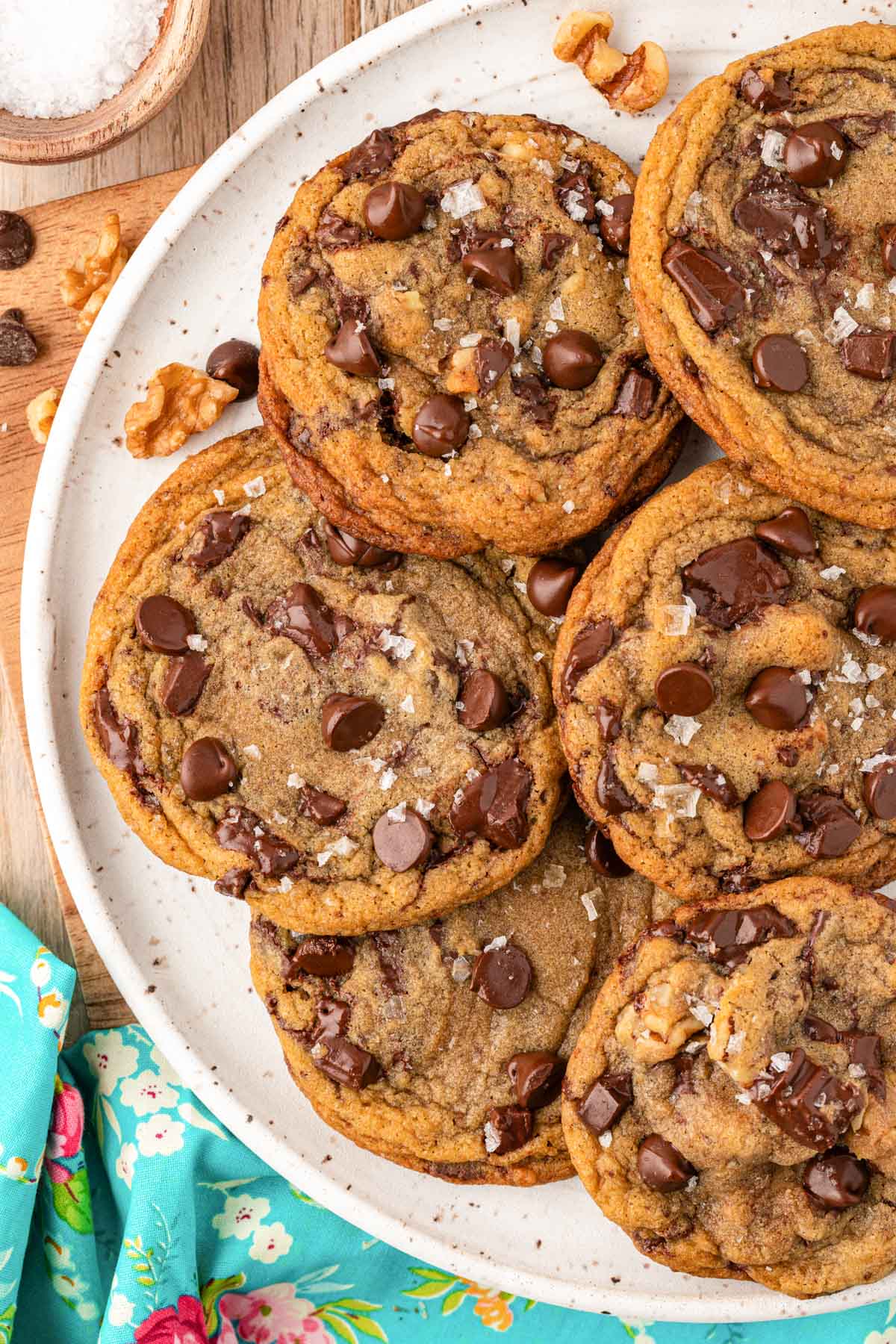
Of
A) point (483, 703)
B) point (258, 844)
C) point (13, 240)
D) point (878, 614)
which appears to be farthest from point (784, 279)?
point (13, 240)

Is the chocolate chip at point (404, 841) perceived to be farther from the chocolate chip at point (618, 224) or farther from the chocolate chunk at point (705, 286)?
the chocolate chip at point (618, 224)

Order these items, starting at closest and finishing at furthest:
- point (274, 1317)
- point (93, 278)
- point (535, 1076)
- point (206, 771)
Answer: point (206, 771) → point (535, 1076) → point (93, 278) → point (274, 1317)

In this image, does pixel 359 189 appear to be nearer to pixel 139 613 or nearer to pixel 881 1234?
pixel 139 613

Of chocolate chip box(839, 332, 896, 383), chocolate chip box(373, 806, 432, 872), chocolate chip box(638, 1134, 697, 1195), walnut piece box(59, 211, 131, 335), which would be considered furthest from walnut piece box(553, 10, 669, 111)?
chocolate chip box(638, 1134, 697, 1195)

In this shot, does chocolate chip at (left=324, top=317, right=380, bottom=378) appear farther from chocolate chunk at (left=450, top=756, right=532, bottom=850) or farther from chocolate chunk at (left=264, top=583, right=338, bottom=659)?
chocolate chunk at (left=450, top=756, right=532, bottom=850)

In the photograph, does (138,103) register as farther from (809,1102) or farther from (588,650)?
(809,1102)

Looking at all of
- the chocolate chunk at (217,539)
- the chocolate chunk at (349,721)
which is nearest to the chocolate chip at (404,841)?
the chocolate chunk at (349,721)
